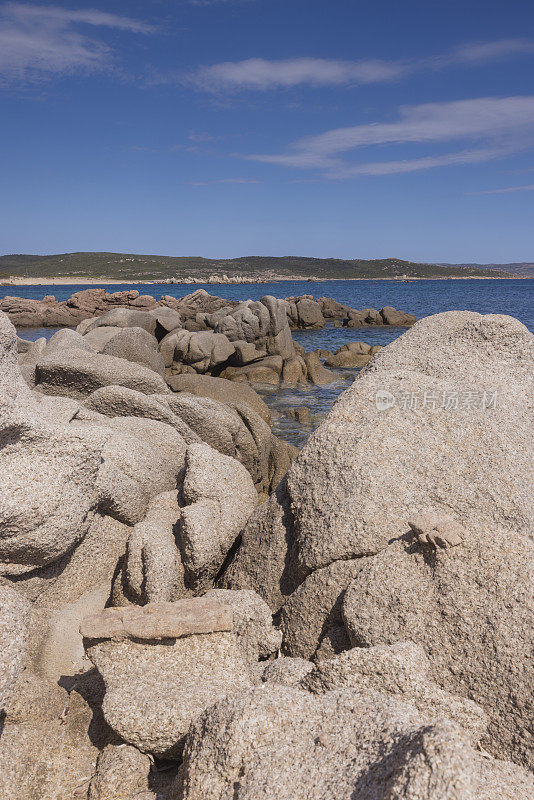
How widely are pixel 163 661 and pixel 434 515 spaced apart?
6.36ft

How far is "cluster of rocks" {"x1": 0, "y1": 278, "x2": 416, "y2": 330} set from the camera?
42688 millimetres

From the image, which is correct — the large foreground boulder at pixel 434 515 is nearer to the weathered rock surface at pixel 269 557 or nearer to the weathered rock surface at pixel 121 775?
the weathered rock surface at pixel 269 557

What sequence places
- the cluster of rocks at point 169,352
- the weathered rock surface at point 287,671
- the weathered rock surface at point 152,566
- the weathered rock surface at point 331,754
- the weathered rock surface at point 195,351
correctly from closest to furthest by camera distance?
the weathered rock surface at point 331,754, the weathered rock surface at point 287,671, the weathered rock surface at point 152,566, the cluster of rocks at point 169,352, the weathered rock surface at point 195,351

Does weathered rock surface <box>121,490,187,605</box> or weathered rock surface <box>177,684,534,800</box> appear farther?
weathered rock surface <box>121,490,187,605</box>

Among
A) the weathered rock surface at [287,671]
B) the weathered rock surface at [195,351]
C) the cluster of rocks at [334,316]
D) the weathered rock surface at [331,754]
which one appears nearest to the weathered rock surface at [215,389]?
the weathered rock surface at [195,351]

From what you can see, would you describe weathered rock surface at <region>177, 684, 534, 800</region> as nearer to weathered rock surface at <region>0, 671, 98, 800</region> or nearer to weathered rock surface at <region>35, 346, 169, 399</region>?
weathered rock surface at <region>0, 671, 98, 800</region>

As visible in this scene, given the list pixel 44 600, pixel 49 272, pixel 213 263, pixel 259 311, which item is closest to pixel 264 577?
pixel 44 600

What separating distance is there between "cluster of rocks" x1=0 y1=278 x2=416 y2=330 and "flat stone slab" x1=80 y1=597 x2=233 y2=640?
1376 inches

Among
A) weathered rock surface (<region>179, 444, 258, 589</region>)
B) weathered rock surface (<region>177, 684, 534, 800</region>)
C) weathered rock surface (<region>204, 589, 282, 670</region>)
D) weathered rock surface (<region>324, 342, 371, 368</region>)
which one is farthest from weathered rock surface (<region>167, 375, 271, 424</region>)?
weathered rock surface (<region>324, 342, 371, 368</region>)

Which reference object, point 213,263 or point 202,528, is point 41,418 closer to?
point 202,528

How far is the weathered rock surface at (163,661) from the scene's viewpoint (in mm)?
3268

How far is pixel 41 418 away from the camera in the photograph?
171 inches

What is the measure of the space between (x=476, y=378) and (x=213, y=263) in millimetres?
186202

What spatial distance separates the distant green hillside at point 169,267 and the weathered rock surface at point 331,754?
468ft
